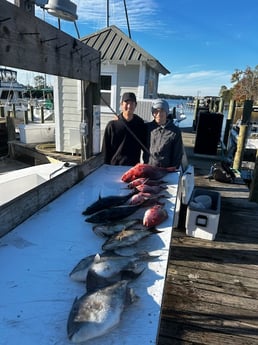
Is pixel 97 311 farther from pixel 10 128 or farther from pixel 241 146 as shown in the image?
pixel 10 128

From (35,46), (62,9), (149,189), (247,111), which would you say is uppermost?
(62,9)

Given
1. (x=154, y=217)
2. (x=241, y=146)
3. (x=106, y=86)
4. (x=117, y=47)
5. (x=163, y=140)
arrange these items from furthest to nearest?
(x=106, y=86) < (x=117, y=47) < (x=241, y=146) < (x=163, y=140) < (x=154, y=217)

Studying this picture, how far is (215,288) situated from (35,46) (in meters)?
2.62

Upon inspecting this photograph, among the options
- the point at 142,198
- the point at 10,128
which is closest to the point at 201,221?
the point at 142,198

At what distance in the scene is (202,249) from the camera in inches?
129

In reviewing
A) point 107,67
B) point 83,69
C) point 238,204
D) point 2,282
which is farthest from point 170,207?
point 107,67

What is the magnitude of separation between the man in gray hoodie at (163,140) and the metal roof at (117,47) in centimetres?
564

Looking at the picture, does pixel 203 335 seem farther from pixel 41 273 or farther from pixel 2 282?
pixel 2 282

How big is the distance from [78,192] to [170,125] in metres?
1.52

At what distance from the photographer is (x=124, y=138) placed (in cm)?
338

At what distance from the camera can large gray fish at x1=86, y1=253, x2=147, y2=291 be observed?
120 centimetres

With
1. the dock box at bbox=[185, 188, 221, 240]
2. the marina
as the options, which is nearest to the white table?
the marina

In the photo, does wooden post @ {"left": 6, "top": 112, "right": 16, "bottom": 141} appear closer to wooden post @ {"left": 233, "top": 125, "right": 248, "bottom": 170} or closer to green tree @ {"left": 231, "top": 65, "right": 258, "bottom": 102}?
wooden post @ {"left": 233, "top": 125, "right": 248, "bottom": 170}

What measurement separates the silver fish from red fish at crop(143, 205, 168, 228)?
8 cm
